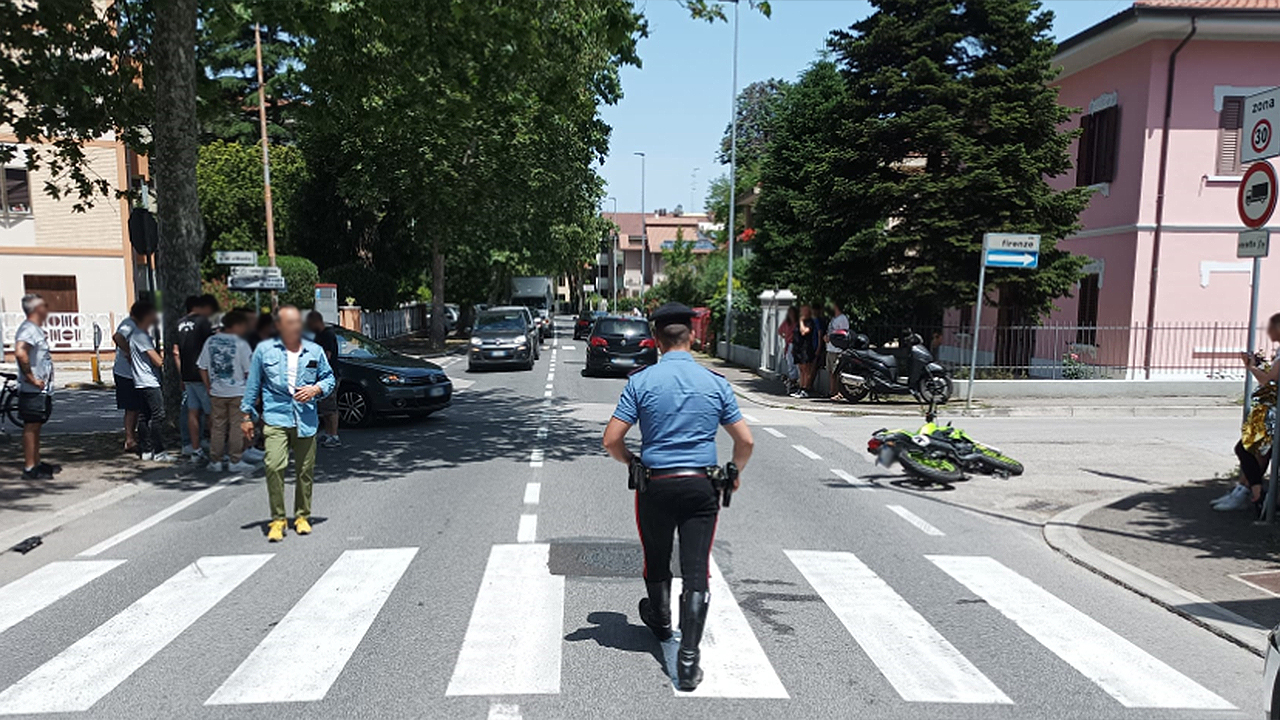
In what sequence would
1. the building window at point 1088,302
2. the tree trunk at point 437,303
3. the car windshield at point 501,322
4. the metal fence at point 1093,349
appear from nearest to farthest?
the metal fence at point 1093,349, the building window at point 1088,302, the car windshield at point 501,322, the tree trunk at point 437,303

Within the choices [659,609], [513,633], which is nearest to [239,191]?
[513,633]

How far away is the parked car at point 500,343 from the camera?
77.2 feet

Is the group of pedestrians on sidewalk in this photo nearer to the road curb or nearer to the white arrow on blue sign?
the white arrow on blue sign

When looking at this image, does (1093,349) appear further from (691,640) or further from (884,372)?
(691,640)

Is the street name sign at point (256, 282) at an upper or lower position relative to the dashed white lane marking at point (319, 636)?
upper

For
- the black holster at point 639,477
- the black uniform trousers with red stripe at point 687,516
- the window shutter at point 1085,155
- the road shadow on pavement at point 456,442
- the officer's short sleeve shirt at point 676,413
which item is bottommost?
the road shadow on pavement at point 456,442

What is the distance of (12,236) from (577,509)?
27.4 metres

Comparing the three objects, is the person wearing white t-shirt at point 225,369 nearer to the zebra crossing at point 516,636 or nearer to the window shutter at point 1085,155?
the zebra crossing at point 516,636

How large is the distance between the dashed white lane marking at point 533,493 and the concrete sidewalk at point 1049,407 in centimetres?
822

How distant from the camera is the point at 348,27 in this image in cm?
1120

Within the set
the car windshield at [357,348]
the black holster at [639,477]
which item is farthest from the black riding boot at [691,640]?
the car windshield at [357,348]

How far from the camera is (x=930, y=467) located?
9.14 meters

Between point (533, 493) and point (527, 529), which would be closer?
point (527, 529)

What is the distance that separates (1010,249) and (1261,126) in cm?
735
